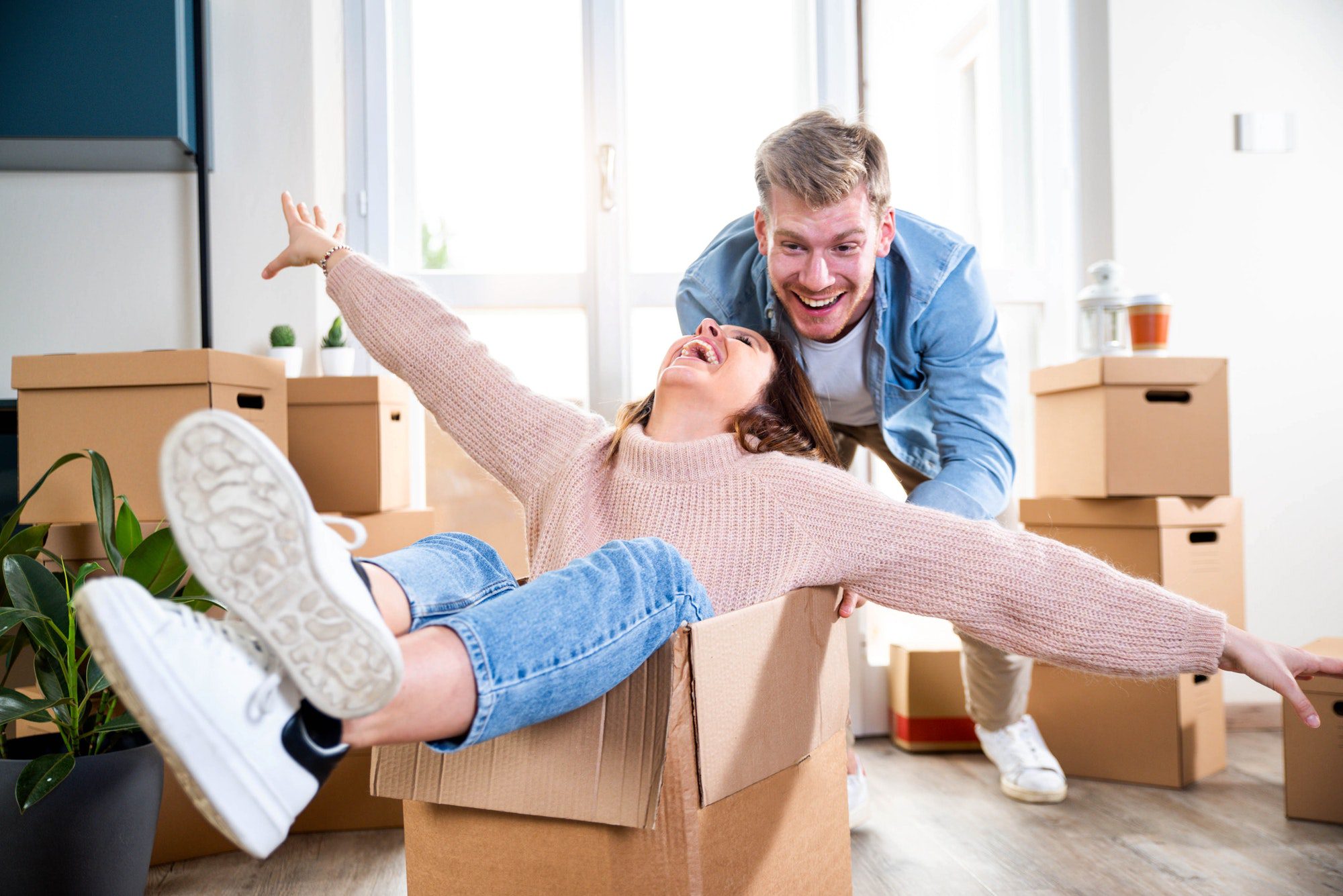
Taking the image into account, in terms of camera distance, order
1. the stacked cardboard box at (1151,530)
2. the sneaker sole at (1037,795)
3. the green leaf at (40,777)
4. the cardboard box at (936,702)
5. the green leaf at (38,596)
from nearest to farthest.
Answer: the green leaf at (40,777) < the green leaf at (38,596) < the sneaker sole at (1037,795) < the stacked cardboard box at (1151,530) < the cardboard box at (936,702)

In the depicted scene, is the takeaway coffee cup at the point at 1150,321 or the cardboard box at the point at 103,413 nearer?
the cardboard box at the point at 103,413

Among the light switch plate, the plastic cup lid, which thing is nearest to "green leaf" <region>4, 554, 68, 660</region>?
the plastic cup lid

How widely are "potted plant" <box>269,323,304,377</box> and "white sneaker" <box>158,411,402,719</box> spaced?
57.0 inches

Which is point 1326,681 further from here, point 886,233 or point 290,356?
point 290,356

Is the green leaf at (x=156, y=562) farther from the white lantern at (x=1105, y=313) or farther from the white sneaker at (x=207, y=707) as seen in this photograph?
the white lantern at (x=1105, y=313)

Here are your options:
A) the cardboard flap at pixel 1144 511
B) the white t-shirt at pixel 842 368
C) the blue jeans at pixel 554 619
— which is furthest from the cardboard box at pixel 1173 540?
→ the blue jeans at pixel 554 619

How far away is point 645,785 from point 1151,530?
149cm

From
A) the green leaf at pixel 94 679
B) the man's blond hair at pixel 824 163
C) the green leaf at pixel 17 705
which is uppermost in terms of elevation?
the man's blond hair at pixel 824 163

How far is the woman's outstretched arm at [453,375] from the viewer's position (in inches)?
51.9

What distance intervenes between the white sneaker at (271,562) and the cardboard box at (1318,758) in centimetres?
165

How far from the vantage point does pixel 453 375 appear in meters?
1.36

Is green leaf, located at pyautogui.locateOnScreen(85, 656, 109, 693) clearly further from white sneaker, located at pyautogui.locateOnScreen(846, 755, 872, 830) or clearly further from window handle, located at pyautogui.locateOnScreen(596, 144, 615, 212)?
window handle, located at pyautogui.locateOnScreen(596, 144, 615, 212)

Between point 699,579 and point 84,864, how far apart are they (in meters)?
0.85

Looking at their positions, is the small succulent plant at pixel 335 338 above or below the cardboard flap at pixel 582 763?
above
